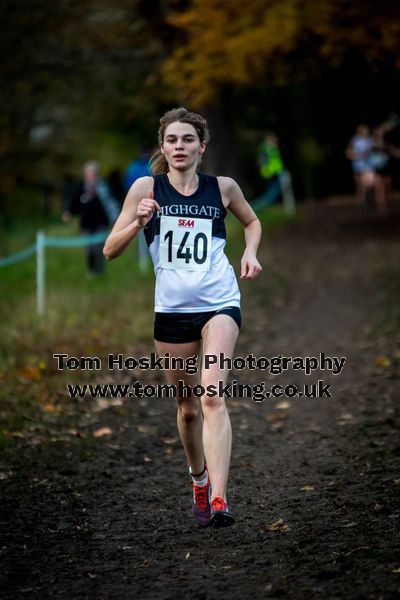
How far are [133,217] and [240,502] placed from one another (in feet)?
6.21

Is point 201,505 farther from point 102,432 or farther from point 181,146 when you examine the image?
point 102,432

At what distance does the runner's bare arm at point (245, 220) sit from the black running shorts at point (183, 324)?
0.77ft

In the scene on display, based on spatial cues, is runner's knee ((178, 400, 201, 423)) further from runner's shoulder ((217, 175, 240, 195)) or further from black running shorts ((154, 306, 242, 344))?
runner's shoulder ((217, 175, 240, 195))

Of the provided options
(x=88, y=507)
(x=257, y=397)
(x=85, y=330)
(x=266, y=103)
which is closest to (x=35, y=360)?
(x=85, y=330)

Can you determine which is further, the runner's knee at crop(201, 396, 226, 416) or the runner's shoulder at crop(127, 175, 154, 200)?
the runner's shoulder at crop(127, 175, 154, 200)

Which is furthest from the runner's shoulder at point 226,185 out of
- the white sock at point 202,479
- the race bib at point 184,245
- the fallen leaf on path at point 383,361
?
the fallen leaf on path at point 383,361

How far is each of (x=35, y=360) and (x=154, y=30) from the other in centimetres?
1639

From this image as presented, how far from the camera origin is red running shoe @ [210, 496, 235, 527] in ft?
18.8

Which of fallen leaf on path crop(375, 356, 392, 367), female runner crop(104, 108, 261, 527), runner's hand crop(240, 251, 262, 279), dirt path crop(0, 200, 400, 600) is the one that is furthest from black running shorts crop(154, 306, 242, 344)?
fallen leaf on path crop(375, 356, 392, 367)

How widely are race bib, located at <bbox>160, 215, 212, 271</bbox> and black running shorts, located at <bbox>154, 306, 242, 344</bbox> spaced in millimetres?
252

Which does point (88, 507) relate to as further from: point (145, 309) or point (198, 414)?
point (145, 309)

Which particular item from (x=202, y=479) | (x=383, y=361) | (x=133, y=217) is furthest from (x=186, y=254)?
(x=383, y=361)

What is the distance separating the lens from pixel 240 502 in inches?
260

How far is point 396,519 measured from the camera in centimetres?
572
